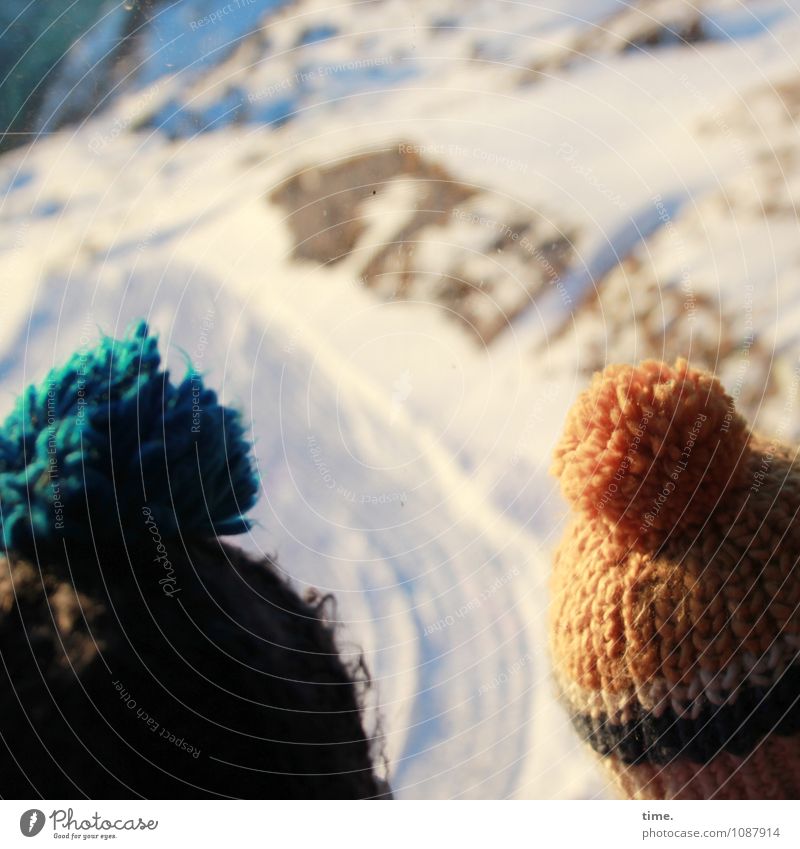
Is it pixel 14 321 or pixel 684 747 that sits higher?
pixel 14 321

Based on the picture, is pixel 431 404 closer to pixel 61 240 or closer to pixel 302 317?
pixel 302 317

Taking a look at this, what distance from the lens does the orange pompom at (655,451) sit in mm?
337

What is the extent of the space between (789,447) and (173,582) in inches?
11.0

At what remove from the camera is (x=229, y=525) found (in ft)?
1.28

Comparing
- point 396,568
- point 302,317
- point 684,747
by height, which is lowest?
point 684,747

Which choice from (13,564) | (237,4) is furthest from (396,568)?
(237,4)

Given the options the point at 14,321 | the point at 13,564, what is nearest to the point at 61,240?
the point at 14,321
